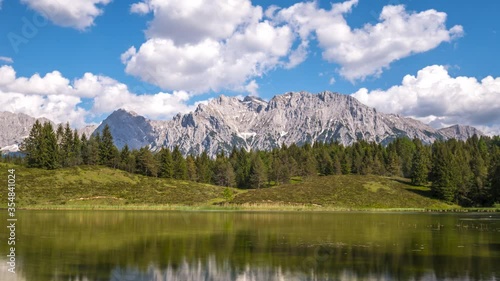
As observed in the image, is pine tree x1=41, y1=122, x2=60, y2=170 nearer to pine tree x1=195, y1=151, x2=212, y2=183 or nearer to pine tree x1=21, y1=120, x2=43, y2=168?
pine tree x1=21, y1=120, x2=43, y2=168

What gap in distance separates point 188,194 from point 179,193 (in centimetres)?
297

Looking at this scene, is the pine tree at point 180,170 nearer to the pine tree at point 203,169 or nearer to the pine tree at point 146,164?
the pine tree at point 146,164

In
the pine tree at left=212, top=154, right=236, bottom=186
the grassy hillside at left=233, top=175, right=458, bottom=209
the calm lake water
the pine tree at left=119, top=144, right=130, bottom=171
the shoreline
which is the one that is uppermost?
the pine tree at left=119, top=144, right=130, bottom=171

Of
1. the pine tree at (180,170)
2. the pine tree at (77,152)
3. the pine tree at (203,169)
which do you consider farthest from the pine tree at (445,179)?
the pine tree at (77,152)

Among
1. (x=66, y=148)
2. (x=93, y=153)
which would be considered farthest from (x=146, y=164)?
(x=66, y=148)

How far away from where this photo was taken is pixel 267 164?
7657 inches

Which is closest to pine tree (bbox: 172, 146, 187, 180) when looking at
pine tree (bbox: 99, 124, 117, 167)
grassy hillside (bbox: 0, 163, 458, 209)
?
grassy hillside (bbox: 0, 163, 458, 209)

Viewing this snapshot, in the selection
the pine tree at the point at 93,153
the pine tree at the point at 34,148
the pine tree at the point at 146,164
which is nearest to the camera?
the pine tree at the point at 34,148

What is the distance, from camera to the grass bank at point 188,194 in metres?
106

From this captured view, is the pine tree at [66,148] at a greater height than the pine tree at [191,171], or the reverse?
the pine tree at [66,148]

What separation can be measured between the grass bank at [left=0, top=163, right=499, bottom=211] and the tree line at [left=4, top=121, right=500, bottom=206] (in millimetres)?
9848

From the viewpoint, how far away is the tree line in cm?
13212

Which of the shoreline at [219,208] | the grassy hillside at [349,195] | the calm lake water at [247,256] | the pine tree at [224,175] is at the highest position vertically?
the pine tree at [224,175]

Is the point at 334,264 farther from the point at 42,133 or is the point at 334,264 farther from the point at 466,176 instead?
the point at 42,133
